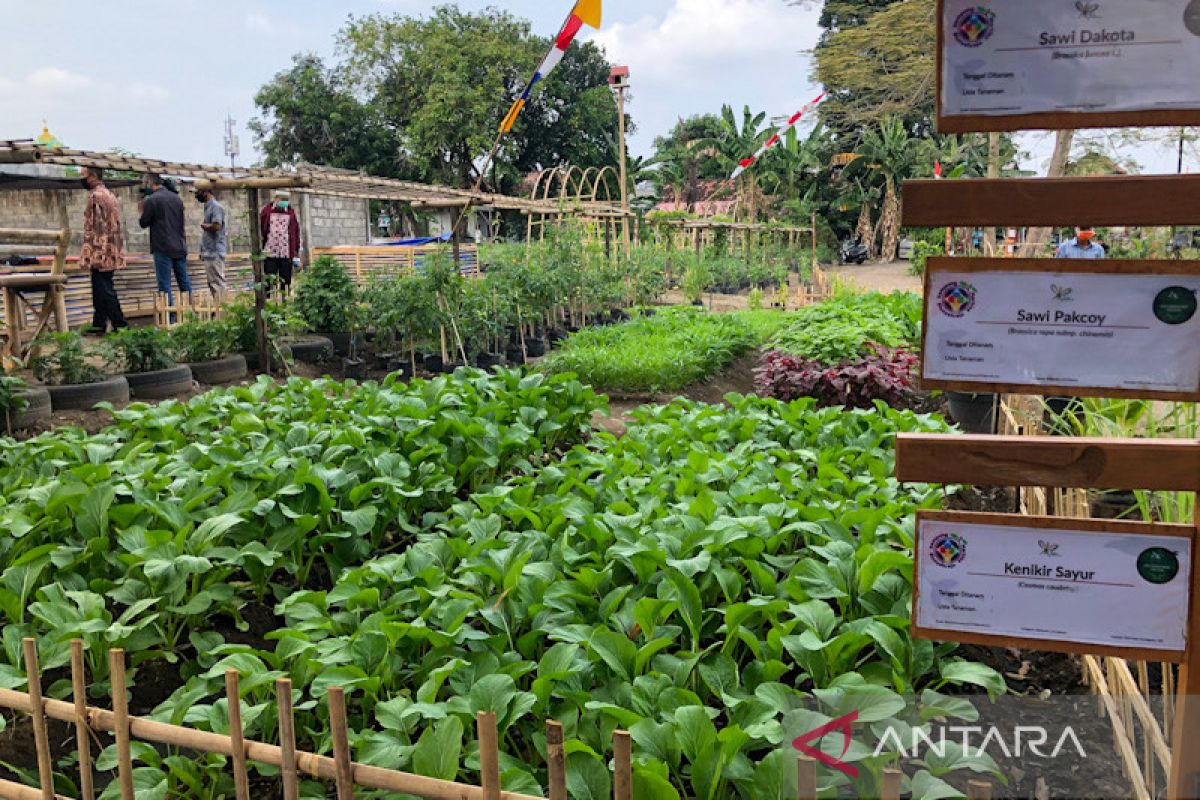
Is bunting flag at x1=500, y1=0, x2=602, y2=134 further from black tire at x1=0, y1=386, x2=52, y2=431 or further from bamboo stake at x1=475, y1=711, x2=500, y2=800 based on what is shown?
bamboo stake at x1=475, y1=711, x2=500, y2=800

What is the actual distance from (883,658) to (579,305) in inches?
493

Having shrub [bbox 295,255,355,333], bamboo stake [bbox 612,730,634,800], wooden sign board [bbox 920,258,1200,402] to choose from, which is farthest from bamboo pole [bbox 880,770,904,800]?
shrub [bbox 295,255,355,333]

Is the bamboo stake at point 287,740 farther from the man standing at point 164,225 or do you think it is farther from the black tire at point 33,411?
the man standing at point 164,225

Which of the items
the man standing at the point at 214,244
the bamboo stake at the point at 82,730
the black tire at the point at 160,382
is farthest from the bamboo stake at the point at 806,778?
the man standing at the point at 214,244

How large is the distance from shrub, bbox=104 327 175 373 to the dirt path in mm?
19080

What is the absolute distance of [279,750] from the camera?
2.22 m

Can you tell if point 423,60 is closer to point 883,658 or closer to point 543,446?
point 543,446

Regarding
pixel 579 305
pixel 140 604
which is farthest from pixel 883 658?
pixel 579 305

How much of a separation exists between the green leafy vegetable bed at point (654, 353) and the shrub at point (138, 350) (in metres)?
3.30

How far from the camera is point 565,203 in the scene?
15102 millimetres

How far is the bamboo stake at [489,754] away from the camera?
6.12ft

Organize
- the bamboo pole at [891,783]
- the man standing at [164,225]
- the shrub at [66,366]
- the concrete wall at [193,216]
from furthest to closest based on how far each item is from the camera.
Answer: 1. the concrete wall at [193,216]
2. the man standing at [164,225]
3. the shrub at [66,366]
4. the bamboo pole at [891,783]

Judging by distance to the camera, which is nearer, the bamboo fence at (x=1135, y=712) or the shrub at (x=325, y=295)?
the bamboo fence at (x=1135, y=712)

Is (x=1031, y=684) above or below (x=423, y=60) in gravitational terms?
below
